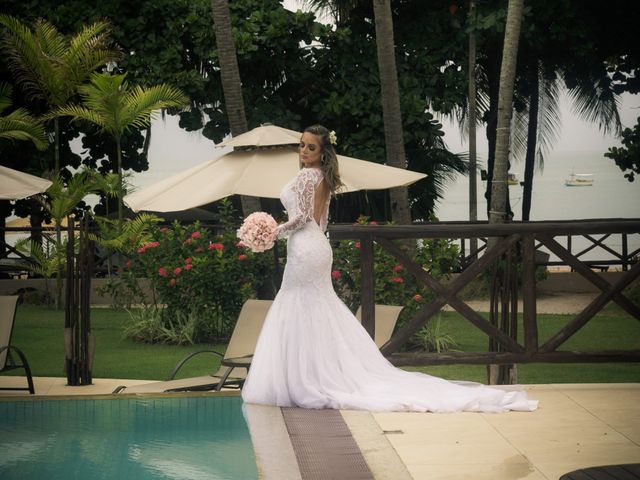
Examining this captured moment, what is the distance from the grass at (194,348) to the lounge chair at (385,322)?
248cm

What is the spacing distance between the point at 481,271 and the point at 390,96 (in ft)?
23.9

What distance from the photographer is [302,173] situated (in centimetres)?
759

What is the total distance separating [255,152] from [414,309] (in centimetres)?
277

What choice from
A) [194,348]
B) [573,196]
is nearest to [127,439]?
[194,348]

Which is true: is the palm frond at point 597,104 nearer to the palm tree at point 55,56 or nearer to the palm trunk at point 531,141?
the palm trunk at point 531,141

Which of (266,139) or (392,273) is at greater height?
(266,139)

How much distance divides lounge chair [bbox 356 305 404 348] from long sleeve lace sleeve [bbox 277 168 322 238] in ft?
5.13

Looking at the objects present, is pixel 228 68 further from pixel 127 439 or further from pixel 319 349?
pixel 127 439

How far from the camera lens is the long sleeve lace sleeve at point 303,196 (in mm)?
7578

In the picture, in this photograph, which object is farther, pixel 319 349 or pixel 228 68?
pixel 228 68

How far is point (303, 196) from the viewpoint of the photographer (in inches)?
299

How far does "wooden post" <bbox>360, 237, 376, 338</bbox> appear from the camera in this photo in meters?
8.20

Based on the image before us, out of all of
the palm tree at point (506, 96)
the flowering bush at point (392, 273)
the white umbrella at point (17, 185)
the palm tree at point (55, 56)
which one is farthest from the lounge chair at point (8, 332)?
the palm tree at point (55, 56)

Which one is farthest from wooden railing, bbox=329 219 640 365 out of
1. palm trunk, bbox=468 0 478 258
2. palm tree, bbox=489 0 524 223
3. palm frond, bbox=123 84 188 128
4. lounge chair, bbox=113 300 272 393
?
palm trunk, bbox=468 0 478 258
